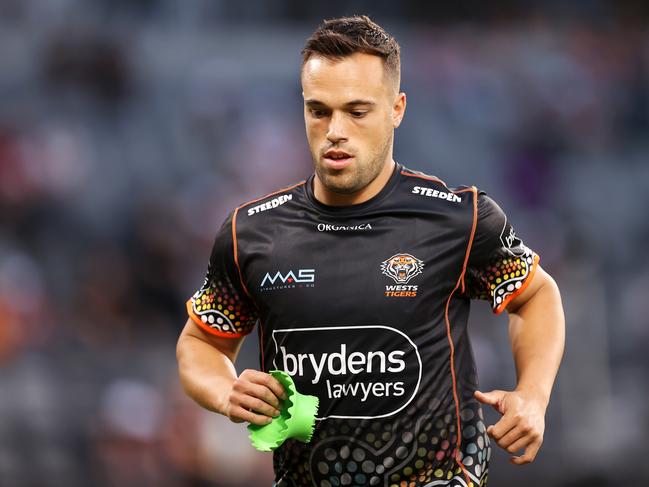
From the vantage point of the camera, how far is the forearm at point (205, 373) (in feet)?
13.8

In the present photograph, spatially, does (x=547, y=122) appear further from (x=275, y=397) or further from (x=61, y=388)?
(x=275, y=397)

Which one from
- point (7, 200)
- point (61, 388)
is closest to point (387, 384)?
point (61, 388)

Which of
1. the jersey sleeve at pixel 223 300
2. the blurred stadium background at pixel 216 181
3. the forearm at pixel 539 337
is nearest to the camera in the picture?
the forearm at pixel 539 337

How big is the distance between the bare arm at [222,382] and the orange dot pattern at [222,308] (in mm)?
65

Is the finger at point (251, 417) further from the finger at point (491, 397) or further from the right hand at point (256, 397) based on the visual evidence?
the finger at point (491, 397)

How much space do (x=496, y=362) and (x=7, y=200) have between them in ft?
17.0

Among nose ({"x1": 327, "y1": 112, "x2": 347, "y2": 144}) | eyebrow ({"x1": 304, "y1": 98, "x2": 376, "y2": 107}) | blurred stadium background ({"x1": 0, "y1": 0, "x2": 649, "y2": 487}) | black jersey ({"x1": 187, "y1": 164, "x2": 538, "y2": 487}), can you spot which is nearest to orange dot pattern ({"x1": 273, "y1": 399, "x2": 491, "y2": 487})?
black jersey ({"x1": 187, "y1": 164, "x2": 538, "y2": 487})

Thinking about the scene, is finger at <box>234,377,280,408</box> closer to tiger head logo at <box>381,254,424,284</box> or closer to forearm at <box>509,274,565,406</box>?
tiger head logo at <box>381,254,424,284</box>

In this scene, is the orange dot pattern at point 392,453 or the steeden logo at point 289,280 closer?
the orange dot pattern at point 392,453

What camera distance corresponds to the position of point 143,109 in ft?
42.7

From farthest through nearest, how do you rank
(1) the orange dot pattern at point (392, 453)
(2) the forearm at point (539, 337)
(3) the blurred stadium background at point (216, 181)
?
(3) the blurred stadium background at point (216, 181)
(2) the forearm at point (539, 337)
(1) the orange dot pattern at point (392, 453)

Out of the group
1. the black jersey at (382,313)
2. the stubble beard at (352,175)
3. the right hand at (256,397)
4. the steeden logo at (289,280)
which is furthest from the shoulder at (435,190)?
the right hand at (256,397)

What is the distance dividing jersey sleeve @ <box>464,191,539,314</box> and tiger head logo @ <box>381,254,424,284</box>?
0.69 ft

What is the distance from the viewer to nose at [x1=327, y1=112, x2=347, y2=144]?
410cm
